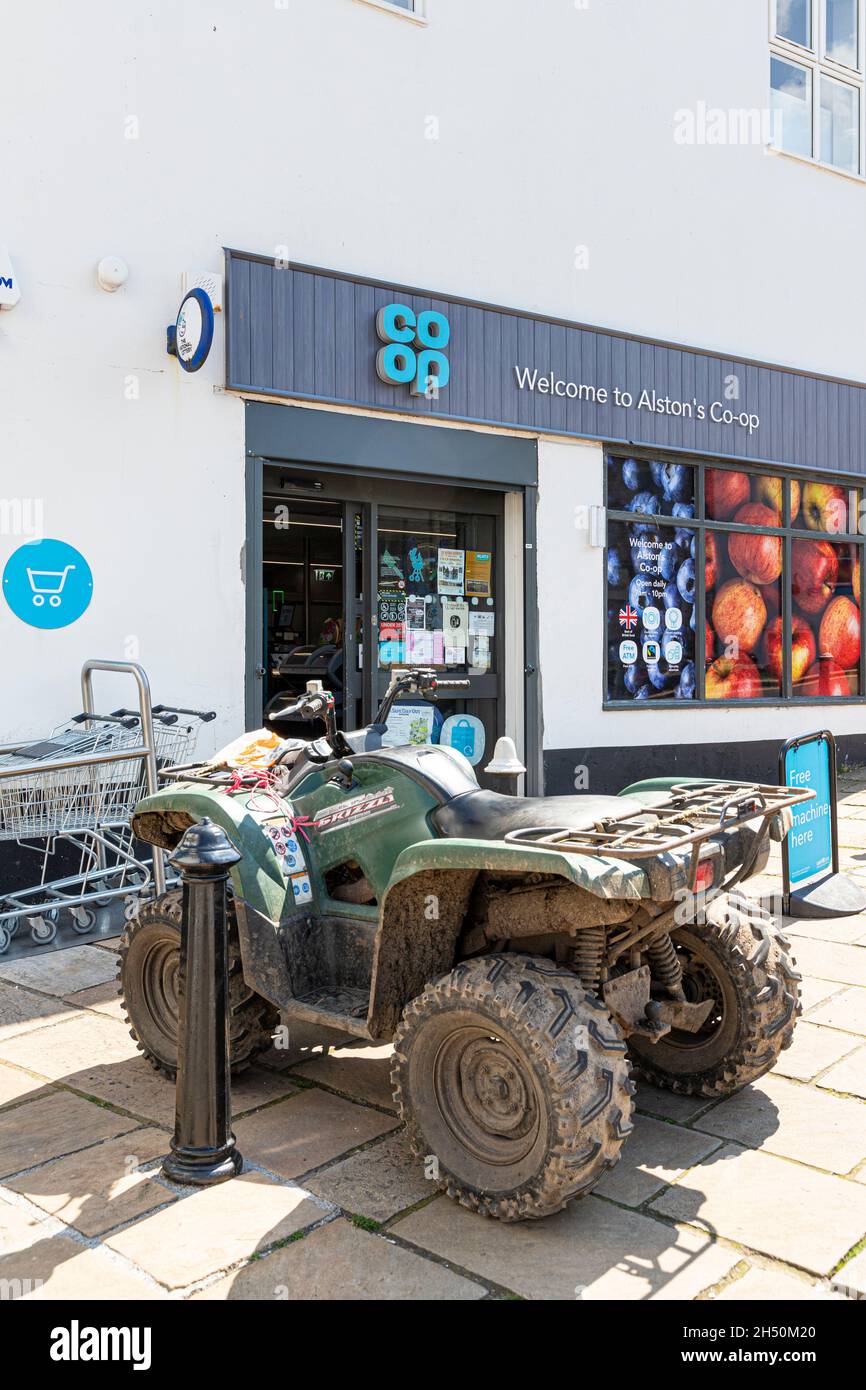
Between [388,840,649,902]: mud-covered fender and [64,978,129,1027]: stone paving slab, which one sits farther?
[64,978,129,1027]: stone paving slab

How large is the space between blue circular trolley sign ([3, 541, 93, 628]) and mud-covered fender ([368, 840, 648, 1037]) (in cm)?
393

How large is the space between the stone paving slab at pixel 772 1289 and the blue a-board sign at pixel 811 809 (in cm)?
328

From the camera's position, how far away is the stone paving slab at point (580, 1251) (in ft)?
8.48

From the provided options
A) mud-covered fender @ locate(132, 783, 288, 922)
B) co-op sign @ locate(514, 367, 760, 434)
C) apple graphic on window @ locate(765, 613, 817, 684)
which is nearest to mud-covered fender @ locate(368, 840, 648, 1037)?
mud-covered fender @ locate(132, 783, 288, 922)

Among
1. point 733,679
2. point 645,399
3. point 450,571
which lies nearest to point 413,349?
point 450,571

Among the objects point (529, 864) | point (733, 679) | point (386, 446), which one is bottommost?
point (529, 864)

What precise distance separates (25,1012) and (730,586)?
7489mm

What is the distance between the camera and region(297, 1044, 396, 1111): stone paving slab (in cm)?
376

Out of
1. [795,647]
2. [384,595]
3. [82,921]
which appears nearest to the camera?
[82,921]

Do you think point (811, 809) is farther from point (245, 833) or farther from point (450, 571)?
point (245, 833)

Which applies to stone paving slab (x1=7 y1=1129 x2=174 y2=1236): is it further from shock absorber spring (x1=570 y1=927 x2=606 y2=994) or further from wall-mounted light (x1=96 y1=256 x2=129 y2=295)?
wall-mounted light (x1=96 y1=256 x2=129 y2=295)

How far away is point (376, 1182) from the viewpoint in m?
3.13

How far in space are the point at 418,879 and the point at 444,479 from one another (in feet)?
18.2

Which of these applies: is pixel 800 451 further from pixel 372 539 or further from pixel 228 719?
pixel 228 719
